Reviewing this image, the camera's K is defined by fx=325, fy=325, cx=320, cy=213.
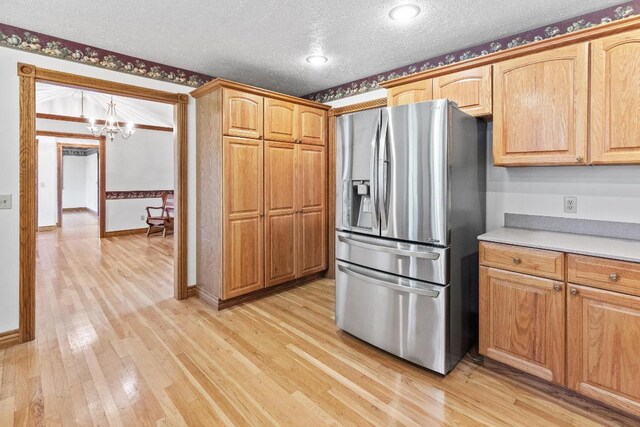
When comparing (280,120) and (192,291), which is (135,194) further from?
(280,120)

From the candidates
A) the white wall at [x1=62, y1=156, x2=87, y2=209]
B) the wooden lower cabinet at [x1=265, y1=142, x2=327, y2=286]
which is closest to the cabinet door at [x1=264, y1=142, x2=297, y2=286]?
the wooden lower cabinet at [x1=265, y1=142, x2=327, y2=286]

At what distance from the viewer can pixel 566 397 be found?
6.25ft

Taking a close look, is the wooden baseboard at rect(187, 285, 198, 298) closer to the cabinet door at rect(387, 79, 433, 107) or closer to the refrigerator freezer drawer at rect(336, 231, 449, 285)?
the refrigerator freezer drawer at rect(336, 231, 449, 285)

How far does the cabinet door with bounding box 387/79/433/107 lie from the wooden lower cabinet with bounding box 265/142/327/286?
1.26m

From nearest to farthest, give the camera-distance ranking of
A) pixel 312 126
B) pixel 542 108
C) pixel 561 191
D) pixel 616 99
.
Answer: pixel 616 99 < pixel 542 108 < pixel 561 191 < pixel 312 126

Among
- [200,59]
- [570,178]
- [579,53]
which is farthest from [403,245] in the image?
[200,59]

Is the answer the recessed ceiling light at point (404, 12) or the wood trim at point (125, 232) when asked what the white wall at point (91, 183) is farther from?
the recessed ceiling light at point (404, 12)

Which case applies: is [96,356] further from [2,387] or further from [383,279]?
[383,279]

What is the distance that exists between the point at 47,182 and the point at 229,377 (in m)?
9.40

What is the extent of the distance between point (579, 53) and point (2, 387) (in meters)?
4.05

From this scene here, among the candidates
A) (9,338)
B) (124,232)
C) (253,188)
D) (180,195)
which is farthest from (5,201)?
(124,232)

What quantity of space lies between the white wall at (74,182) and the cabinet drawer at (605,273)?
48.0 feet

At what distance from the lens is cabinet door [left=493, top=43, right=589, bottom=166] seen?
1992 mm

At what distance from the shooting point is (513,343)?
2.04 metres
